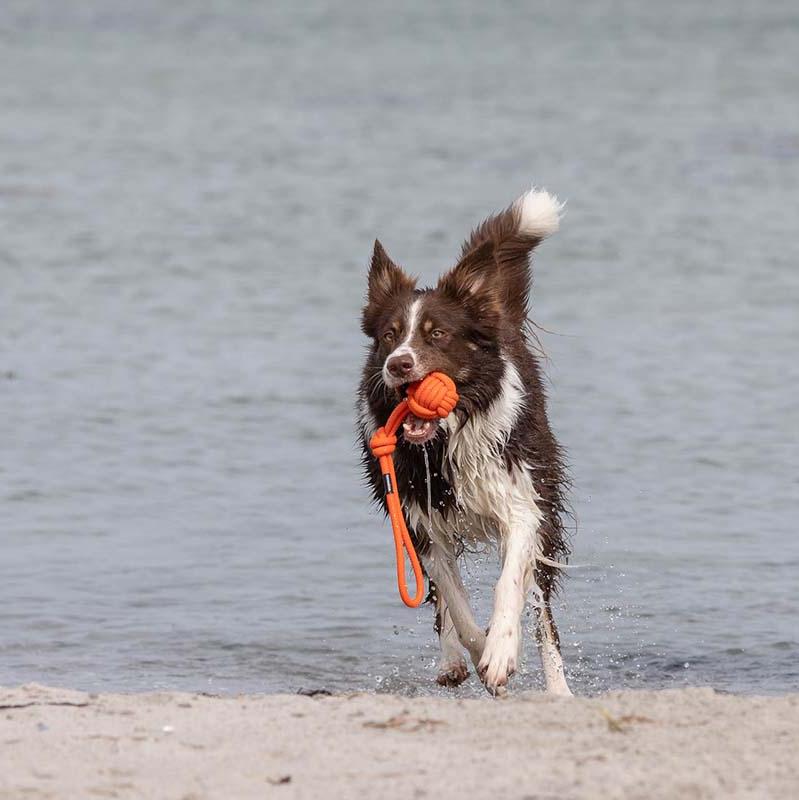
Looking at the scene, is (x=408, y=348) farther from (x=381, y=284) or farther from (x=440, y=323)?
(x=381, y=284)

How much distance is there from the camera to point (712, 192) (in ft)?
69.6

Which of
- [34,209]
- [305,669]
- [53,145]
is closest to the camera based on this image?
[305,669]

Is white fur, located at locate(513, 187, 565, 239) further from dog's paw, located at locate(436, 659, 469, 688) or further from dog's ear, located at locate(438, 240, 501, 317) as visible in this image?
dog's paw, located at locate(436, 659, 469, 688)

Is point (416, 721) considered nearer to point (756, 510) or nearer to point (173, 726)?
point (173, 726)

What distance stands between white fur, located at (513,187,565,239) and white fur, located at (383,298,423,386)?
40.7 inches

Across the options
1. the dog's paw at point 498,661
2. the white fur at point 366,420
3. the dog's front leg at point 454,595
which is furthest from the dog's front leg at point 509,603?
the white fur at point 366,420

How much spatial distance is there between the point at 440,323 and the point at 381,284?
1.42 ft

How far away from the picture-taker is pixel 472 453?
22.3 ft

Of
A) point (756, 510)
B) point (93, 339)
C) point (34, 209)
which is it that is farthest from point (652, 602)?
point (34, 209)

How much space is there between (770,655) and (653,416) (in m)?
4.20

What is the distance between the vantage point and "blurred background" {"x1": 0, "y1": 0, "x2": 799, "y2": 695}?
805 cm

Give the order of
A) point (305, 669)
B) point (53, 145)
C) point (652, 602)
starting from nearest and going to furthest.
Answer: point (305, 669) → point (652, 602) → point (53, 145)

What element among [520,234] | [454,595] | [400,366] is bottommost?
[454,595]

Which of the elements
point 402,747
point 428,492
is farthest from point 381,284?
point 402,747
